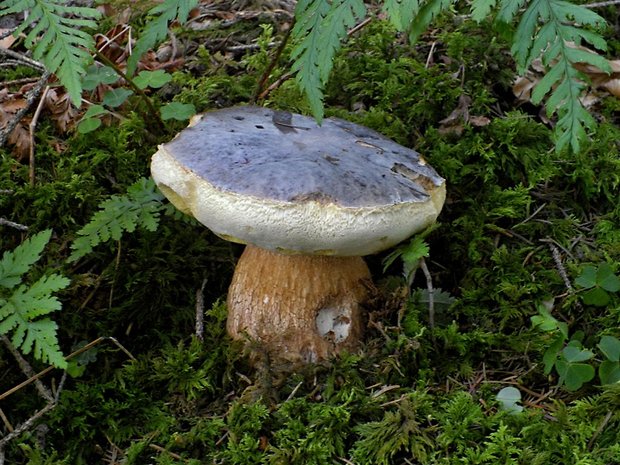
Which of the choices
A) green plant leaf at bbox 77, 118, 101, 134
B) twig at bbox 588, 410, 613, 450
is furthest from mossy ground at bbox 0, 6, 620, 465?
green plant leaf at bbox 77, 118, 101, 134

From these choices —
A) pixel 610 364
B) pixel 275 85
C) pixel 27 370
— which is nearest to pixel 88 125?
pixel 275 85

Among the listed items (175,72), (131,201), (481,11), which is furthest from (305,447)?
(175,72)

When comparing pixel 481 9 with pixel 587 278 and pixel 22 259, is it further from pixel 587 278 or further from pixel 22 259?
pixel 22 259

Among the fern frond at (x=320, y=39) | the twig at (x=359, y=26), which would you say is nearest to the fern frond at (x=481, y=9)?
the fern frond at (x=320, y=39)

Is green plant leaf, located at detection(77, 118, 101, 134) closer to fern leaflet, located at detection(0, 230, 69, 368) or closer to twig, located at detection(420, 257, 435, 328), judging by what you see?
fern leaflet, located at detection(0, 230, 69, 368)

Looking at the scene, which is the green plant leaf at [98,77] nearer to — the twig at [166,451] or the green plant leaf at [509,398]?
the twig at [166,451]

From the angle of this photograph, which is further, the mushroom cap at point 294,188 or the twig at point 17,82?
the twig at point 17,82
